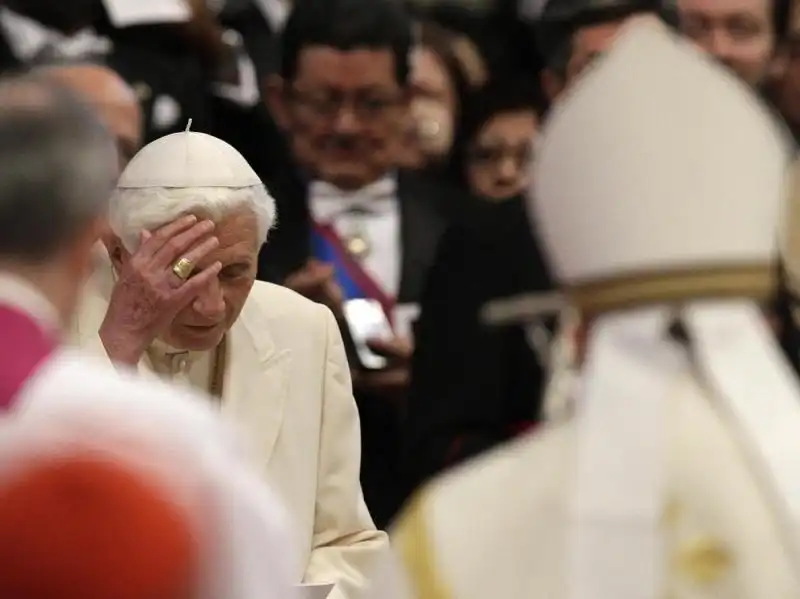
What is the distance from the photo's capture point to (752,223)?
1960mm

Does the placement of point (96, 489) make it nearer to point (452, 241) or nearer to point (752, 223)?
point (752, 223)

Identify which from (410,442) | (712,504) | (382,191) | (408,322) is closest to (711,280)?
(712,504)

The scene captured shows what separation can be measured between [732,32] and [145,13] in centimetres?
130

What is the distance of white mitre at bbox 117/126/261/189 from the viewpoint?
3141mm

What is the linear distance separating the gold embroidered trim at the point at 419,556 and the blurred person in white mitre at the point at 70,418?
293 mm

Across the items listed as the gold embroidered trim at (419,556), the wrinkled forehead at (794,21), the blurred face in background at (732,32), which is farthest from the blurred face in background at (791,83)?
the gold embroidered trim at (419,556)

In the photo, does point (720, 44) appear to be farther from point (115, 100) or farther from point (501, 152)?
point (115, 100)

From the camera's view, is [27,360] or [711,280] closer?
[27,360]

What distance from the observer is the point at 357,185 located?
393cm

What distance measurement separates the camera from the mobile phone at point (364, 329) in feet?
11.9

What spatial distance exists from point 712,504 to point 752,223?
1.00 feet

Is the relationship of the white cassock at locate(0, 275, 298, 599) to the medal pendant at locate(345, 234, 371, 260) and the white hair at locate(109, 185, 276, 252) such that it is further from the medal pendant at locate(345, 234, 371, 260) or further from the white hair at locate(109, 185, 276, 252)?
the medal pendant at locate(345, 234, 371, 260)

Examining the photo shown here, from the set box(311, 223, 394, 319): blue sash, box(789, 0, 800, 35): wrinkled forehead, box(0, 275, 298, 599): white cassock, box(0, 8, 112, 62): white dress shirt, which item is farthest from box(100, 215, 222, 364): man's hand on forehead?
box(789, 0, 800, 35): wrinkled forehead

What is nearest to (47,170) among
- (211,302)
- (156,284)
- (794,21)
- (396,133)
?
(156,284)
